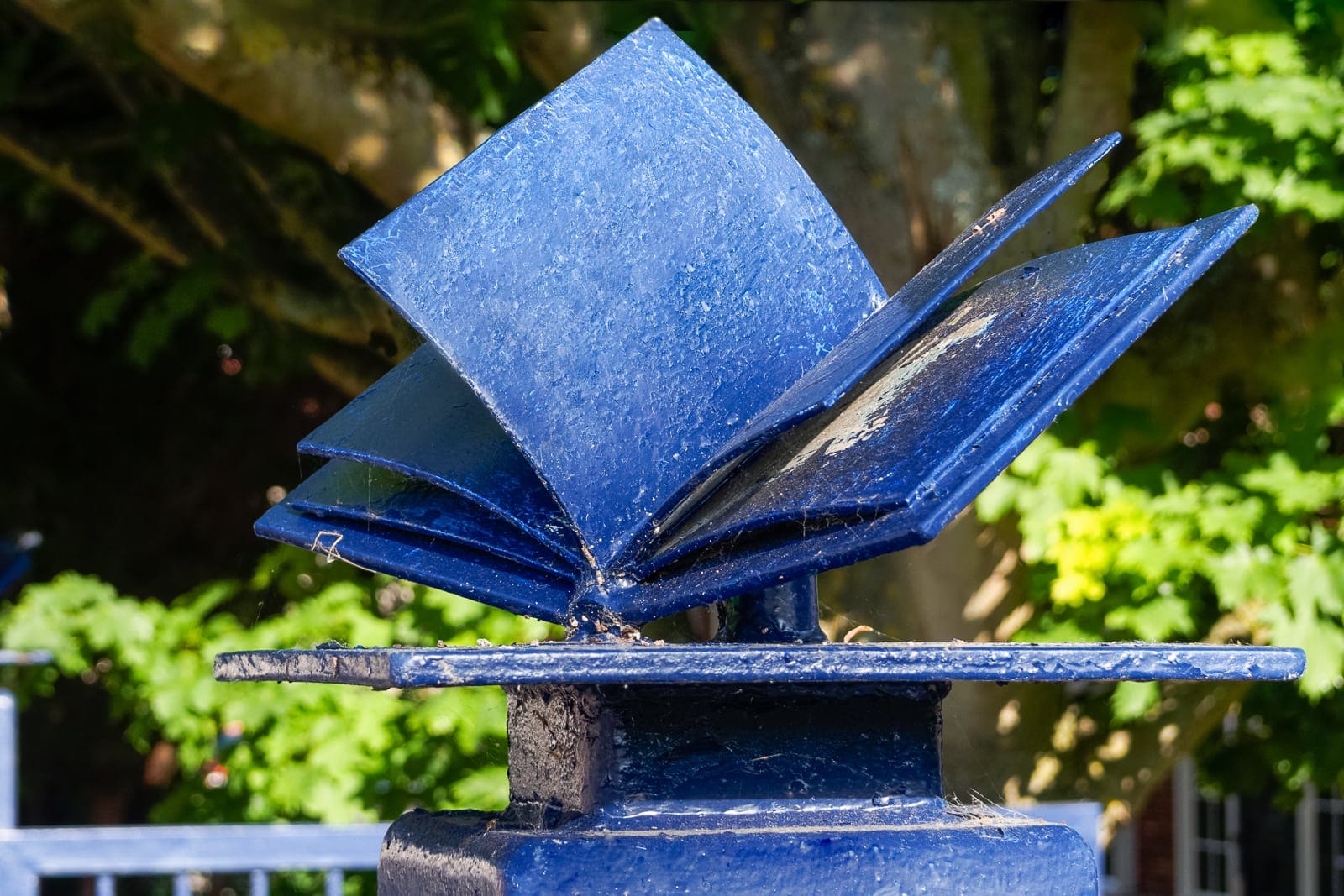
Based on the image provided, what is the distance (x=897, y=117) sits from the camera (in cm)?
462

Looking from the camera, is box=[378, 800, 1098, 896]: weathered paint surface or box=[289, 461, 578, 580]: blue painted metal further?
box=[289, 461, 578, 580]: blue painted metal

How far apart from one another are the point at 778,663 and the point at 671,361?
1.47ft

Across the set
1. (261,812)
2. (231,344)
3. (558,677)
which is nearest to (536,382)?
(558,677)

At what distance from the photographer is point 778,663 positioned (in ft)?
4.41

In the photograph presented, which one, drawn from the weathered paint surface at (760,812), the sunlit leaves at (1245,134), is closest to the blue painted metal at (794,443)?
the weathered paint surface at (760,812)

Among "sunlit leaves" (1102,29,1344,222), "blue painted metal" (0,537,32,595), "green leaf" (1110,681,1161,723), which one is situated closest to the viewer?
"sunlit leaves" (1102,29,1344,222)

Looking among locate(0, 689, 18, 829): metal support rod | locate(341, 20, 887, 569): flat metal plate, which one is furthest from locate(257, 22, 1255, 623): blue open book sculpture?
locate(0, 689, 18, 829): metal support rod

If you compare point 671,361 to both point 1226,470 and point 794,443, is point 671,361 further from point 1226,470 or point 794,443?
point 1226,470

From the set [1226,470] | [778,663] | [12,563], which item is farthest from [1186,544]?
[12,563]

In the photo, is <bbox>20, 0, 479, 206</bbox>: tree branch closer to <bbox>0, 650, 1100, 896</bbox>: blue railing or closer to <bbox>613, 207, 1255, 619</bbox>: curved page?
<bbox>0, 650, 1100, 896</bbox>: blue railing

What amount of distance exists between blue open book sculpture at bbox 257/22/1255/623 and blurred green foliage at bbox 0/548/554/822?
2.87 m

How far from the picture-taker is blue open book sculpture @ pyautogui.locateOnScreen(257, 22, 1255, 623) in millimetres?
1417

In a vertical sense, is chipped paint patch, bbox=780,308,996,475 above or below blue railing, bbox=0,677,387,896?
above

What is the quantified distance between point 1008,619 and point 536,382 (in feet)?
10.6
